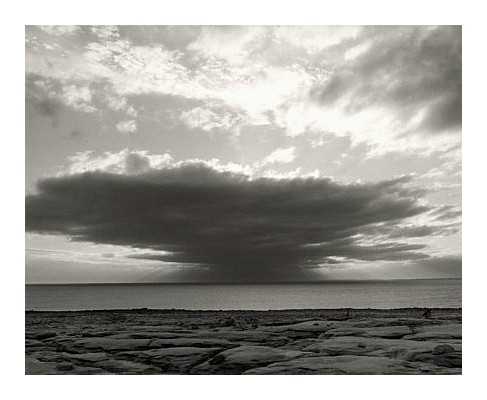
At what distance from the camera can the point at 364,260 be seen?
68.8 feet

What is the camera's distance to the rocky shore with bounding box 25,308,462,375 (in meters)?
8.83

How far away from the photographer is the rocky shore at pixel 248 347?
348 inches

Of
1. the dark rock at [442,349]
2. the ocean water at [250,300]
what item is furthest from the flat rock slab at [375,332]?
the ocean water at [250,300]

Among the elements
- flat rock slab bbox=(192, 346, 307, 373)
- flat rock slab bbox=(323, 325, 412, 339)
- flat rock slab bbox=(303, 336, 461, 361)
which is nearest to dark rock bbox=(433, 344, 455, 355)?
flat rock slab bbox=(303, 336, 461, 361)

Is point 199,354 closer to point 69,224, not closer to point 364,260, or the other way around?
point 69,224

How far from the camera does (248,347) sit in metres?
9.71

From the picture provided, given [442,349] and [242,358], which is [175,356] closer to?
[242,358]

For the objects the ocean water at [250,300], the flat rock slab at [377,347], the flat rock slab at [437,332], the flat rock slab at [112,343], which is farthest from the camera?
the ocean water at [250,300]

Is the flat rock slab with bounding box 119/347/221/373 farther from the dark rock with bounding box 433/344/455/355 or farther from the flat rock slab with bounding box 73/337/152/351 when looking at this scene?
the dark rock with bounding box 433/344/455/355

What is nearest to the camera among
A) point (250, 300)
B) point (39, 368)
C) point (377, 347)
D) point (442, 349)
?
point (39, 368)

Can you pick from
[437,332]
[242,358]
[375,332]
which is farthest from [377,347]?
[242,358]

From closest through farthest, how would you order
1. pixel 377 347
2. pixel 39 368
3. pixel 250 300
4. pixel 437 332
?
pixel 39 368
pixel 377 347
pixel 437 332
pixel 250 300

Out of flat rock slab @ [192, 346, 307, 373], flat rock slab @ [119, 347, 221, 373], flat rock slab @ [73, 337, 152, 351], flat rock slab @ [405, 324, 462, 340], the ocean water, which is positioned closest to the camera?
flat rock slab @ [192, 346, 307, 373]

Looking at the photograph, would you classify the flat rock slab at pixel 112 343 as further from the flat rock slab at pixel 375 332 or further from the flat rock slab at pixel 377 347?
the flat rock slab at pixel 375 332
